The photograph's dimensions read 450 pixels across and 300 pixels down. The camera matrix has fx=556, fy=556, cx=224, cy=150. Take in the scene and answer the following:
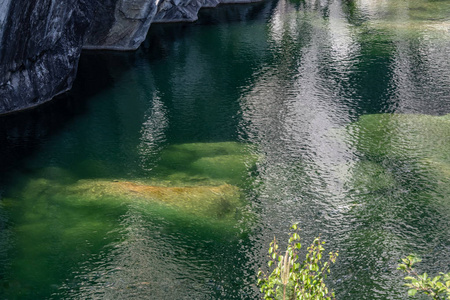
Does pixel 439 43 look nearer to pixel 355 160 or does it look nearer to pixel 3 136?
pixel 355 160

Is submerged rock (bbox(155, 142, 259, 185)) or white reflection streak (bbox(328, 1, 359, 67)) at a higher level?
white reflection streak (bbox(328, 1, 359, 67))

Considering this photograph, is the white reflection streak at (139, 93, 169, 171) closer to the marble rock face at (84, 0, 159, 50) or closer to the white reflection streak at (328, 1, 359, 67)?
the marble rock face at (84, 0, 159, 50)

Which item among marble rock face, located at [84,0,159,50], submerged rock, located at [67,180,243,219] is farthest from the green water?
marble rock face, located at [84,0,159,50]

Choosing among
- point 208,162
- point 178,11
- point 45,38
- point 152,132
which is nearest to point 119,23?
point 178,11

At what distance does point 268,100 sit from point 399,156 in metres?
7.09

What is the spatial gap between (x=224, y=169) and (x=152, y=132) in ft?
14.6

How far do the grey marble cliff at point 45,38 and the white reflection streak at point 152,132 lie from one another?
4697 millimetres

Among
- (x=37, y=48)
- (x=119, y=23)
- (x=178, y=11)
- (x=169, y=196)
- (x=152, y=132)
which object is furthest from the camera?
(x=178, y=11)

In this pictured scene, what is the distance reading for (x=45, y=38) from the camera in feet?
77.0

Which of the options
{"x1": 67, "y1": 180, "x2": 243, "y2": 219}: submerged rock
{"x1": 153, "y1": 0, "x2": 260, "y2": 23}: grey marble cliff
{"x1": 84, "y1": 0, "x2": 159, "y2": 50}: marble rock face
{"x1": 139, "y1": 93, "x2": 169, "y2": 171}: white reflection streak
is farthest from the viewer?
{"x1": 153, "y1": 0, "x2": 260, "y2": 23}: grey marble cliff

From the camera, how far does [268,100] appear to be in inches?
982

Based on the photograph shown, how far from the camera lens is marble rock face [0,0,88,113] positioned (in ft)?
69.8

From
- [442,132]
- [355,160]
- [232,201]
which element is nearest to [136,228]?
[232,201]

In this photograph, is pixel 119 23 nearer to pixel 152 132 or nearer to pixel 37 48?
pixel 37 48
